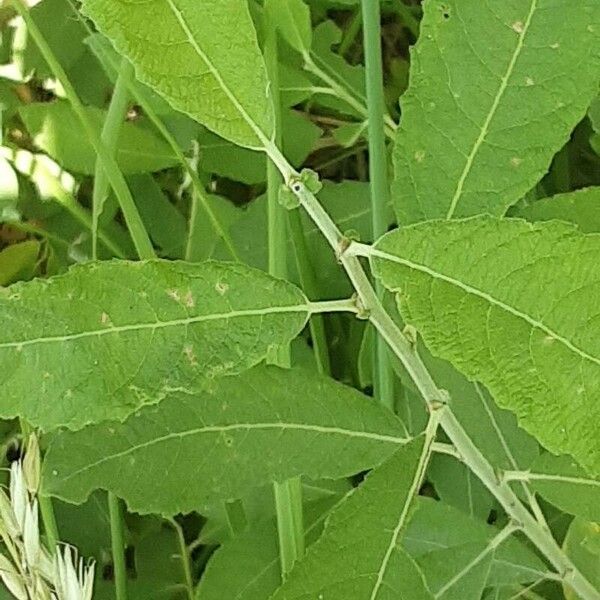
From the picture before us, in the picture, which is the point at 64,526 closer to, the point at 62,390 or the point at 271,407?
the point at 271,407

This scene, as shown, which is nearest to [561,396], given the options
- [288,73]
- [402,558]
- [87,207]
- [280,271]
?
[402,558]

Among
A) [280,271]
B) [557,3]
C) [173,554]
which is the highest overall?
[557,3]

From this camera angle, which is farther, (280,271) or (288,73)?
(288,73)

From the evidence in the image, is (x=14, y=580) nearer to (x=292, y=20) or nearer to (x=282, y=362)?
(x=282, y=362)

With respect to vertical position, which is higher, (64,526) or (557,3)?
(557,3)

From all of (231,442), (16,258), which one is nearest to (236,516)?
(231,442)

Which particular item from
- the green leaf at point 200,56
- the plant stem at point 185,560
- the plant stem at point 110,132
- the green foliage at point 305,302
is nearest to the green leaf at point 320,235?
the green foliage at point 305,302

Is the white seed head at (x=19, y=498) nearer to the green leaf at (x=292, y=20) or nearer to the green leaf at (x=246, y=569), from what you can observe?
the green leaf at (x=246, y=569)

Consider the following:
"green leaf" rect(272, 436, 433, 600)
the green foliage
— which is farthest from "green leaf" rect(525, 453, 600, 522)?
"green leaf" rect(272, 436, 433, 600)
